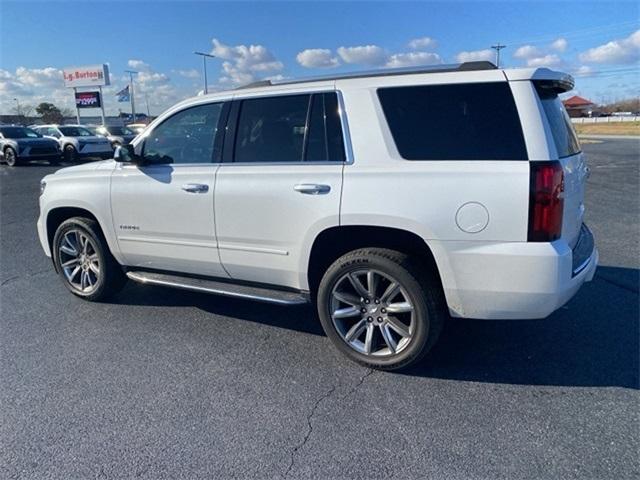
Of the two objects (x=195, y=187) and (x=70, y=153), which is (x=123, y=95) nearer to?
(x=70, y=153)

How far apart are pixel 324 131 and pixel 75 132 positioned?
21.7 metres

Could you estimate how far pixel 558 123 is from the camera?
117 inches

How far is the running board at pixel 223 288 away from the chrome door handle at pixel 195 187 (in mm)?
781

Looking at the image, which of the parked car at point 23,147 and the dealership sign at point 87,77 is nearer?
the parked car at point 23,147

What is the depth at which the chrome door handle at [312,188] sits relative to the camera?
311 cm

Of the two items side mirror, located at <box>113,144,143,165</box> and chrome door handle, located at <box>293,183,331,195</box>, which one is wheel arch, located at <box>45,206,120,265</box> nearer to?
side mirror, located at <box>113,144,143,165</box>

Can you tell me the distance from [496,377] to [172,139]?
3.19m

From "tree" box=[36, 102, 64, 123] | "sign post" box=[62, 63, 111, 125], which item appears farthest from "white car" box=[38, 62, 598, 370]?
"tree" box=[36, 102, 64, 123]

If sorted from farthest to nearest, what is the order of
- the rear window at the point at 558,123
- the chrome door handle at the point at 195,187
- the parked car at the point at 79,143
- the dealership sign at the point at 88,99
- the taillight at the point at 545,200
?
the dealership sign at the point at 88,99 → the parked car at the point at 79,143 → the chrome door handle at the point at 195,187 → the rear window at the point at 558,123 → the taillight at the point at 545,200

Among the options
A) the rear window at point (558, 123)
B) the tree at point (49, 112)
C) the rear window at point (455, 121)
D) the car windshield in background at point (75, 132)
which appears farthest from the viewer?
the tree at point (49, 112)

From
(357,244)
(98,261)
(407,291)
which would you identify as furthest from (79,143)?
(407,291)

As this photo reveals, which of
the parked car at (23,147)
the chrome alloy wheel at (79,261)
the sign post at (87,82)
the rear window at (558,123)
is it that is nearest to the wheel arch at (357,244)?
the rear window at (558,123)

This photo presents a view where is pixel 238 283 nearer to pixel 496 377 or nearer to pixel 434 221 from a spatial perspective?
pixel 434 221

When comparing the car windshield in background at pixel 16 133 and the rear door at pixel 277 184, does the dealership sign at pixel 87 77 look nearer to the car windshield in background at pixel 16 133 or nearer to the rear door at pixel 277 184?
the car windshield in background at pixel 16 133
